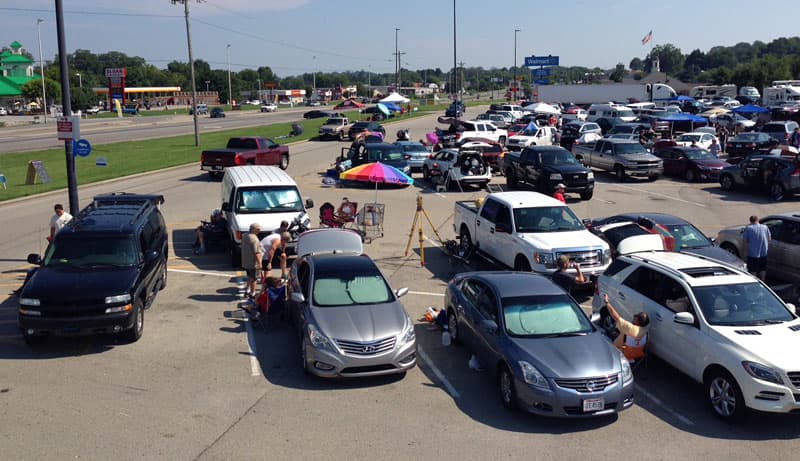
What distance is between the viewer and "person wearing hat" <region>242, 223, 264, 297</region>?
45.1ft

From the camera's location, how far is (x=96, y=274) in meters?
11.6

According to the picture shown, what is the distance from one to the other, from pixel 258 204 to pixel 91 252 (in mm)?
5731

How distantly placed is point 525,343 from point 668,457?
220 cm

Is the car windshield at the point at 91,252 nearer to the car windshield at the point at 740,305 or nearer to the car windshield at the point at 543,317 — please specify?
the car windshield at the point at 543,317

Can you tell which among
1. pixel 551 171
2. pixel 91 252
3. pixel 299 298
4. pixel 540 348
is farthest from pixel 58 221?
pixel 551 171

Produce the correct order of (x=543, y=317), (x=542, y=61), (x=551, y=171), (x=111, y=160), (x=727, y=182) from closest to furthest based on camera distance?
(x=543, y=317) → (x=551, y=171) → (x=727, y=182) → (x=111, y=160) → (x=542, y=61)

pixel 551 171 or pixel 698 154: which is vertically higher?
pixel 698 154

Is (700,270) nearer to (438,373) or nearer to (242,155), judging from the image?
(438,373)

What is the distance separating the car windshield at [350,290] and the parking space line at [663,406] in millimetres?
3853

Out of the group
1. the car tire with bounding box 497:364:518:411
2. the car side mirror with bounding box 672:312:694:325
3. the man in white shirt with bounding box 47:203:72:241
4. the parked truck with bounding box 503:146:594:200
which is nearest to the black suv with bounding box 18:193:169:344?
the man in white shirt with bounding box 47:203:72:241

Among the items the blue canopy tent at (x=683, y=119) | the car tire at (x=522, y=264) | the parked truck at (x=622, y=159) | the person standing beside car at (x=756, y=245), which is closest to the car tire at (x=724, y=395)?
the car tire at (x=522, y=264)

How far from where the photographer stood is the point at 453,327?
11.6 metres

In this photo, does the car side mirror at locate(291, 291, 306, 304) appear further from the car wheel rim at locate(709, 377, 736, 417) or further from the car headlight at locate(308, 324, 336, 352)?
the car wheel rim at locate(709, 377, 736, 417)

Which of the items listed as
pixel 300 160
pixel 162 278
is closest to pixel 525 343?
pixel 162 278
